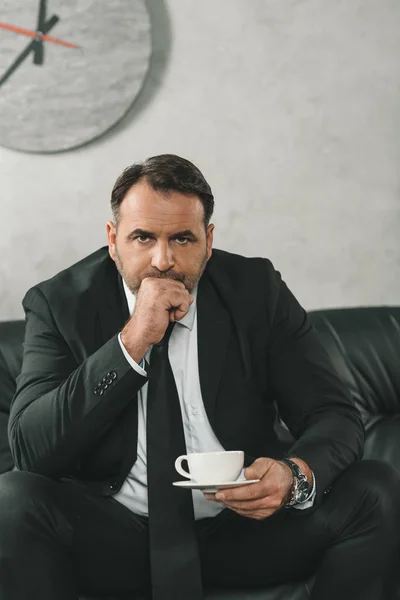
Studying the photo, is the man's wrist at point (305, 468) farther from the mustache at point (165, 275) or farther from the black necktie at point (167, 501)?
the mustache at point (165, 275)

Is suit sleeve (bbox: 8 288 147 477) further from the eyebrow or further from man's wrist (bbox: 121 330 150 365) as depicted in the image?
the eyebrow

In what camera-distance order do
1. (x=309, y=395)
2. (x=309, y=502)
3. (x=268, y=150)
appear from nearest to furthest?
(x=309, y=502) < (x=309, y=395) < (x=268, y=150)

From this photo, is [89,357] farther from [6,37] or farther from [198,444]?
[6,37]

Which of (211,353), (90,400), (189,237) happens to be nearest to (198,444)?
(211,353)

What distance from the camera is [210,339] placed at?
1.87 meters

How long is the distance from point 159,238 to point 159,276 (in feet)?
0.26

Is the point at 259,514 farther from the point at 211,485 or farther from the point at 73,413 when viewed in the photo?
the point at 73,413

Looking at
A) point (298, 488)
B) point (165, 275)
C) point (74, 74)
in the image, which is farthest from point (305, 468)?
point (74, 74)

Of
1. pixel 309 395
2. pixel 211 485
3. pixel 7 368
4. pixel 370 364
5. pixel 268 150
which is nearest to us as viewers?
pixel 211 485

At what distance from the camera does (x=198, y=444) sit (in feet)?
5.95

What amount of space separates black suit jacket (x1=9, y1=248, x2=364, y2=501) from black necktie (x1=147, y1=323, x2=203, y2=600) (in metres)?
0.06

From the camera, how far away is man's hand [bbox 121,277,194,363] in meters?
1.67

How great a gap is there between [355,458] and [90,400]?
1.81 ft

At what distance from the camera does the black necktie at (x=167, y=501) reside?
1.59m
